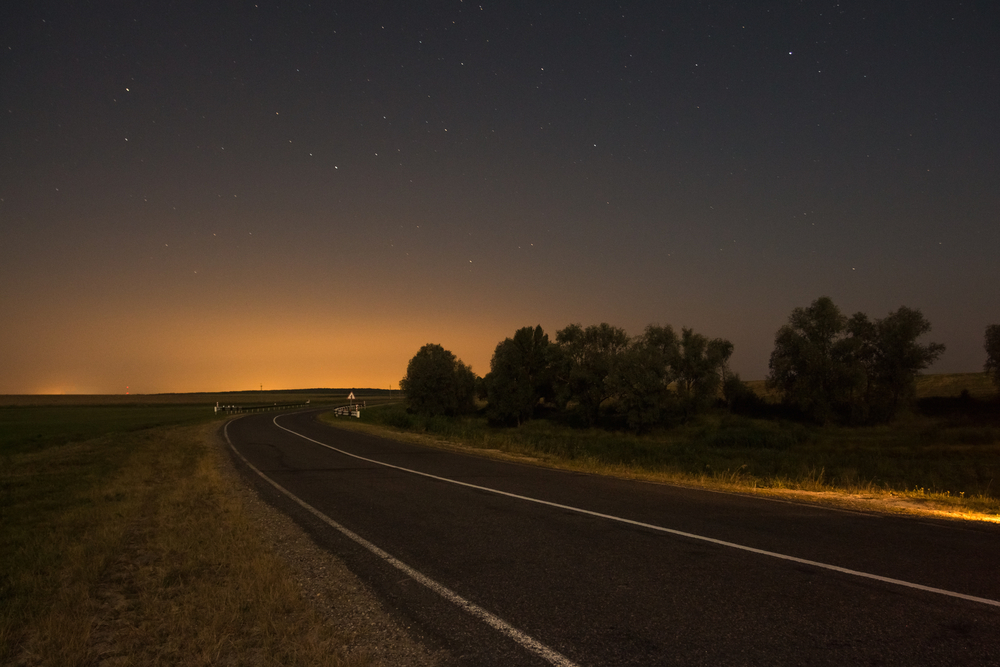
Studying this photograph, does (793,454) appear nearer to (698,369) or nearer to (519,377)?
(698,369)

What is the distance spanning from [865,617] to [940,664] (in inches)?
33.1

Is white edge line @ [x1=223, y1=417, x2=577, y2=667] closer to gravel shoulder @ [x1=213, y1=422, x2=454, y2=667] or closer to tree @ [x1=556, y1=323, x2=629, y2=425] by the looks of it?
gravel shoulder @ [x1=213, y1=422, x2=454, y2=667]

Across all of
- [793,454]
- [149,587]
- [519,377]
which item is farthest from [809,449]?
[149,587]

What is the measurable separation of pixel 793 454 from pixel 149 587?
39073 millimetres

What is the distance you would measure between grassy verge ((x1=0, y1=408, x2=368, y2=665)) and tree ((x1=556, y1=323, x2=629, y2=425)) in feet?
159

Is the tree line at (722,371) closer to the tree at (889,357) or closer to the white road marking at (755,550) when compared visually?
the tree at (889,357)

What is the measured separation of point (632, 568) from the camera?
5.93 metres

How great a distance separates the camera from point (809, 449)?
42156 mm

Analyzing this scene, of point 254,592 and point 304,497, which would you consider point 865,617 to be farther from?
point 304,497

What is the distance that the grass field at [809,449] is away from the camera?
1385 cm

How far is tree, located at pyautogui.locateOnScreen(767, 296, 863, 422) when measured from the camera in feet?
174

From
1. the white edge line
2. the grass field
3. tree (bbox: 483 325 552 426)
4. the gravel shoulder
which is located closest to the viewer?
the white edge line

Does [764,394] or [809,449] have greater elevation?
[764,394]

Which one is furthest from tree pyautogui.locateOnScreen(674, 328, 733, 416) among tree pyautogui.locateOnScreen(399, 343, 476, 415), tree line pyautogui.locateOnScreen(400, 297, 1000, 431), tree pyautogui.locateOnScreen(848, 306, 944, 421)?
tree pyautogui.locateOnScreen(399, 343, 476, 415)
